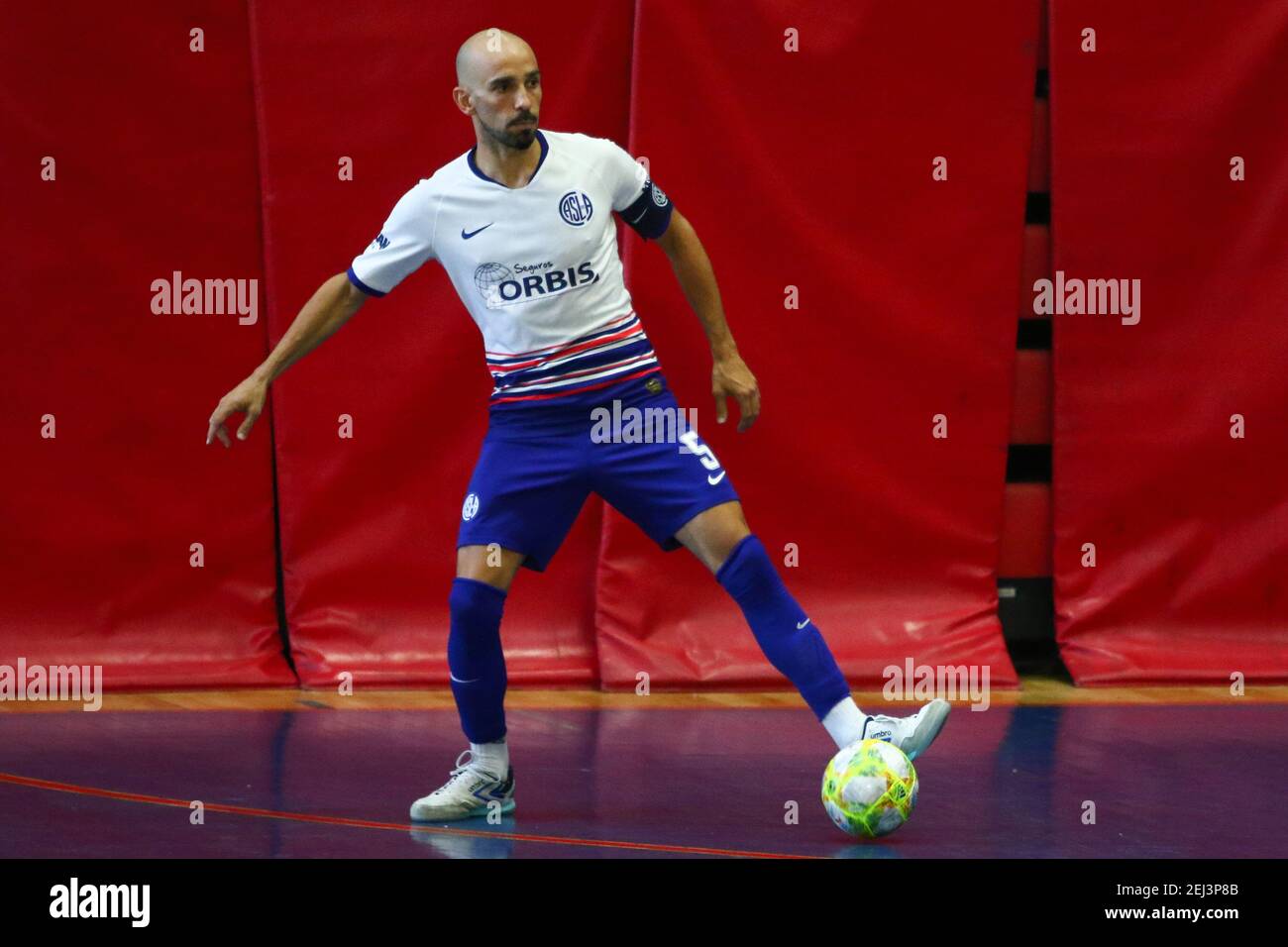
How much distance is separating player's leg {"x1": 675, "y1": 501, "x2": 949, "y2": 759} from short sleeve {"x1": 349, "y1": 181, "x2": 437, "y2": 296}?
98 centimetres

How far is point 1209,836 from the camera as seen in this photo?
4332 mm

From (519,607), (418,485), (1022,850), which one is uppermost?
(418,485)

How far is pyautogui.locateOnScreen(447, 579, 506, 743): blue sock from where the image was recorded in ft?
14.5

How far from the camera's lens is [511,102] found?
4348 mm

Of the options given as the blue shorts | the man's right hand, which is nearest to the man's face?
the blue shorts

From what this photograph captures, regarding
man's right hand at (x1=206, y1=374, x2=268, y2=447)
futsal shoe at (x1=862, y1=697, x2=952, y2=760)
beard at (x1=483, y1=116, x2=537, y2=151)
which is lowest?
futsal shoe at (x1=862, y1=697, x2=952, y2=760)

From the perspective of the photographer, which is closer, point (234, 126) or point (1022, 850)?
point (1022, 850)

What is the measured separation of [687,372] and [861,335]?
0.67 metres

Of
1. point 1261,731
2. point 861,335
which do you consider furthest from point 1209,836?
point 861,335

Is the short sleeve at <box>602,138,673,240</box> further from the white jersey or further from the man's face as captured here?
the man's face

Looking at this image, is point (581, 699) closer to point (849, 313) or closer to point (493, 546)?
point (849, 313)

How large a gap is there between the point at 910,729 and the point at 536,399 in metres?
1.24

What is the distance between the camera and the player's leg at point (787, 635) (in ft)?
14.4

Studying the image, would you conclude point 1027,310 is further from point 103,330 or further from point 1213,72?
point 103,330
